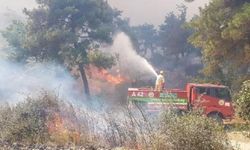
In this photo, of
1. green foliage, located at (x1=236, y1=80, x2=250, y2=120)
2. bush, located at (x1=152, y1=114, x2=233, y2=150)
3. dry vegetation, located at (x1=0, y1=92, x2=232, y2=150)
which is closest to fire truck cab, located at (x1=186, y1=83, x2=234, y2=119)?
dry vegetation, located at (x1=0, y1=92, x2=232, y2=150)

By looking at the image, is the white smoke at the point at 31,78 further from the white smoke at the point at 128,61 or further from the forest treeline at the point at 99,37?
the white smoke at the point at 128,61

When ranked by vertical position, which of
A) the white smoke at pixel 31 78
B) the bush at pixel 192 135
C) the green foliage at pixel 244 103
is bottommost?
the white smoke at pixel 31 78

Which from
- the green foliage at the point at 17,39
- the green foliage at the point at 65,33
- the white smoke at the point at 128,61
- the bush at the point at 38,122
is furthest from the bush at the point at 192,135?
the white smoke at the point at 128,61

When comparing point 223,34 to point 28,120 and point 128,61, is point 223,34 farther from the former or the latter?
point 128,61

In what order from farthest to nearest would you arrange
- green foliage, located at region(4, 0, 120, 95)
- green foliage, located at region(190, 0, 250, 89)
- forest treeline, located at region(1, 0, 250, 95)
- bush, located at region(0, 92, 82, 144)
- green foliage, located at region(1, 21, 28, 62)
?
green foliage, located at region(1, 21, 28, 62), green foliage, located at region(4, 0, 120, 95), forest treeline, located at region(1, 0, 250, 95), green foliage, located at region(190, 0, 250, 89), bush, located at region(0, 92, 82, 144)

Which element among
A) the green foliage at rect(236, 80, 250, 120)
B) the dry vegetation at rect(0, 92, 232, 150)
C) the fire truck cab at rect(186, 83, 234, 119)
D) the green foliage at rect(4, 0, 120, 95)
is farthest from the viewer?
the green foliage at rect(4, 0, 120, 95)

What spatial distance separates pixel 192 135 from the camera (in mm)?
9938

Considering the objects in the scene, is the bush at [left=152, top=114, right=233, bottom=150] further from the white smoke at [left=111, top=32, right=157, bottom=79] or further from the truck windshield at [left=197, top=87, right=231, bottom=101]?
the white smoke at [left=111, top=32, right=157, bottom=79]

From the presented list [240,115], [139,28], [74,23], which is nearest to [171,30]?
[139,28]

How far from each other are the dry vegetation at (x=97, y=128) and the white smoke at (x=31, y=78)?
17274 mm

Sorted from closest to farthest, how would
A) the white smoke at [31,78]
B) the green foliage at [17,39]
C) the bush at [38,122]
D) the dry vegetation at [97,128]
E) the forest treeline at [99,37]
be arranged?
the dry vegetation at [97,128]
the bush at [38,122]
the forest treeline at [99,37]
the white smoke at [31,78]
the green foliage at [17,39]

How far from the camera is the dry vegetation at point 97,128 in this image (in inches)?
395

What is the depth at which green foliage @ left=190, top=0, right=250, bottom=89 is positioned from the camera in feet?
74.0

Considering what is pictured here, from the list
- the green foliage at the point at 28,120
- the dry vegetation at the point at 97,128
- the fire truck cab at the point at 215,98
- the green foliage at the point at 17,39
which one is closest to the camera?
the dry vegetation at the point at 97,128
